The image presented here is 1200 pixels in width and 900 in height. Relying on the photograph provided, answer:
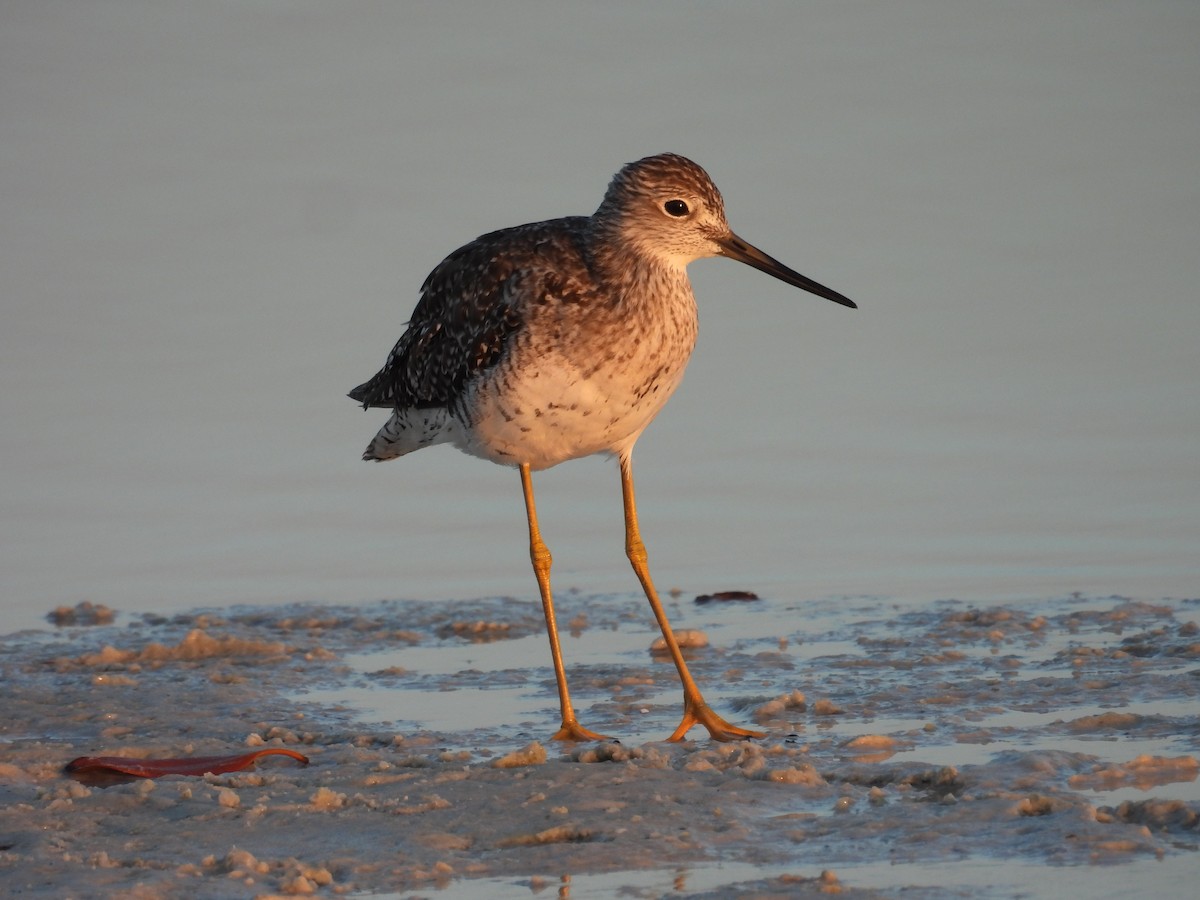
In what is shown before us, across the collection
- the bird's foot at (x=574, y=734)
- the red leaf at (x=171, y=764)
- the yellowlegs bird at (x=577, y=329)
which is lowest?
the red leaf at (x=171, y=764)

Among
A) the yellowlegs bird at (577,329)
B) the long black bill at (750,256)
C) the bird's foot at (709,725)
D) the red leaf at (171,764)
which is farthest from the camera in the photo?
the long black bill at (750,256)

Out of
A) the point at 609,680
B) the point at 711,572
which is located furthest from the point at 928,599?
the point at 609,680

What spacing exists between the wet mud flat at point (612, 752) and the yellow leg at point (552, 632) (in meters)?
0.15

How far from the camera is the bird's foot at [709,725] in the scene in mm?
6680

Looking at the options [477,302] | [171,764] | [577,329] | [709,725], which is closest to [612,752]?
[709,725]

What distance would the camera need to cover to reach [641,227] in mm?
7723

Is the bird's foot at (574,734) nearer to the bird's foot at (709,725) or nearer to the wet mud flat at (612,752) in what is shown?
the wet mud flat at (612,752)

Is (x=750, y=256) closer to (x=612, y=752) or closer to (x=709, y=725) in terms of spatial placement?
(x=709, y=725)

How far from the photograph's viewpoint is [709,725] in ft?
22.2

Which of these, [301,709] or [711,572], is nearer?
[301,709]

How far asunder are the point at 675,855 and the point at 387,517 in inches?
245

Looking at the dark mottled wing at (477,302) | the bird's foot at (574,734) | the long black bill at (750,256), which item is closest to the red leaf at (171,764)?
the bird's foot at (574,734)

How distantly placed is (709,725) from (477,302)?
2.19 metres

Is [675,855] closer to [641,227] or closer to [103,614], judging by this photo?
[641,227]
